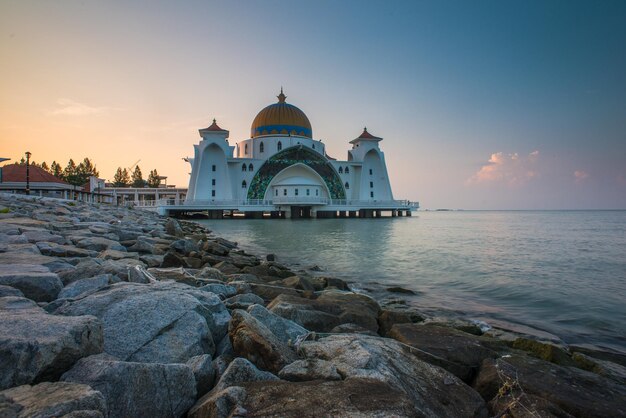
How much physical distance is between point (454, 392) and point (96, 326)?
2.48 meters

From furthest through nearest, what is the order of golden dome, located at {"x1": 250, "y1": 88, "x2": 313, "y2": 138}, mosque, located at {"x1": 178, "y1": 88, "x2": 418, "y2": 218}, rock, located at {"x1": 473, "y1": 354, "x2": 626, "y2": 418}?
golden dome, located at {"x1": 250, "y1": 88, "x2": 313, "y2": 138} < mosque, located at {"x1": 178, "y1": 88, "x2": 418, "y2": 218} < rock, located at {"x1": 473, "y1": 354, "x2": 626, "y2": 418}

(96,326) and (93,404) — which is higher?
(96,326)

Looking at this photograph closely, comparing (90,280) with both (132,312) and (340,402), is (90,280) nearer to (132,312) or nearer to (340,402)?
(132,312)

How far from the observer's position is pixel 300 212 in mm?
50688

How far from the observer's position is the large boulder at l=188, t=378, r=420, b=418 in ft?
6.22

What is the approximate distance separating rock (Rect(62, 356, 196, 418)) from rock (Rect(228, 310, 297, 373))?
24.1 inches

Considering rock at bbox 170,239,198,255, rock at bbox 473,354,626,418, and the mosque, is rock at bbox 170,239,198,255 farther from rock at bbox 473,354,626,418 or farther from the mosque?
the mosque

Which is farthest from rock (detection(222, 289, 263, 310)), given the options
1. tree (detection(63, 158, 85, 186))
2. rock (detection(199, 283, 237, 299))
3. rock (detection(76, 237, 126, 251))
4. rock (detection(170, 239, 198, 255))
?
tree (detection(63, 158, 85, 186))

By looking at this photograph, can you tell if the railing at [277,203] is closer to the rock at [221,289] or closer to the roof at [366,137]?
the roof at [366,137]

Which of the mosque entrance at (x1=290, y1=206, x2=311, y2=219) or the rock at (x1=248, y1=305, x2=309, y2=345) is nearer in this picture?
the rock at (x1=248, y1=305, x2=309, y2=345)

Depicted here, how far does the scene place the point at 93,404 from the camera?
1.61 metres

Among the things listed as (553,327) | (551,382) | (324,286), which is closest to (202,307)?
(551,382)

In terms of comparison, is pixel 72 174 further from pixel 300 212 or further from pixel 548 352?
pixel 548 352

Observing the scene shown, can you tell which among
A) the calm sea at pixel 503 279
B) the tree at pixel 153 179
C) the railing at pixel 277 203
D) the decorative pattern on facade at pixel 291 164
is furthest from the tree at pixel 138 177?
the calm sea at pixel 503 279
